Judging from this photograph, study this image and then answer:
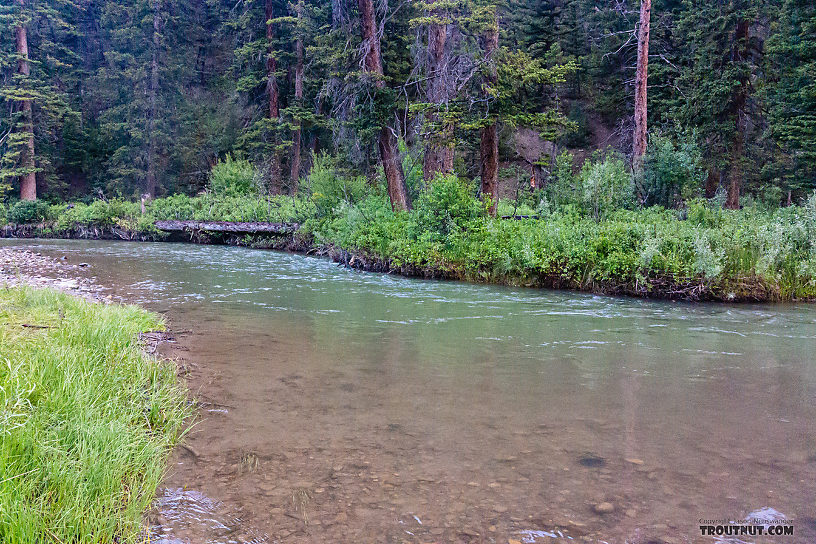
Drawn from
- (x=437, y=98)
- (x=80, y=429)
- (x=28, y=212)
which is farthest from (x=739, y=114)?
(x=28, y=212)

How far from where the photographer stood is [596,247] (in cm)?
1255

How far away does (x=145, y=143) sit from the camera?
130 feet

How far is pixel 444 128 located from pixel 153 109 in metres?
29.9

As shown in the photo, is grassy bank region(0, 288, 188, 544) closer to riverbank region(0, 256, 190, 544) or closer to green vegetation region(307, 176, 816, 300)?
riverbank region(0, 256, 190, 544)

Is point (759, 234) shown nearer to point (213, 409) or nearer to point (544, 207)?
point (544, 207)

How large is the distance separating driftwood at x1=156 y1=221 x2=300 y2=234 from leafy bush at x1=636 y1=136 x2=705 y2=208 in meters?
12.9

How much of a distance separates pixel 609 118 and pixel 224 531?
41.6 m

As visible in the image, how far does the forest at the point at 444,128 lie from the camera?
14.1 metres

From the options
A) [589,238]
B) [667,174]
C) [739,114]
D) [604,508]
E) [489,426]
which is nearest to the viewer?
[604,508]

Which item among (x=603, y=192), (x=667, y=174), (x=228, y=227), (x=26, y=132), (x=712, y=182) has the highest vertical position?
(x=26, y=132)

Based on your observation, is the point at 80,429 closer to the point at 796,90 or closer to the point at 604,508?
the point at 604,508

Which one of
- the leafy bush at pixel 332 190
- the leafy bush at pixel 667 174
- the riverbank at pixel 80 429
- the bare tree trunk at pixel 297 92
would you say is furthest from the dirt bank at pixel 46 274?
the bare tree trunk at pixel 297 92

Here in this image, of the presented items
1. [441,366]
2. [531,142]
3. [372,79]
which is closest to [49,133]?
[372,79]

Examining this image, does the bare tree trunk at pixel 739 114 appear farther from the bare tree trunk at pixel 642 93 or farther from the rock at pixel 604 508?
the rock at pixel 604 508
